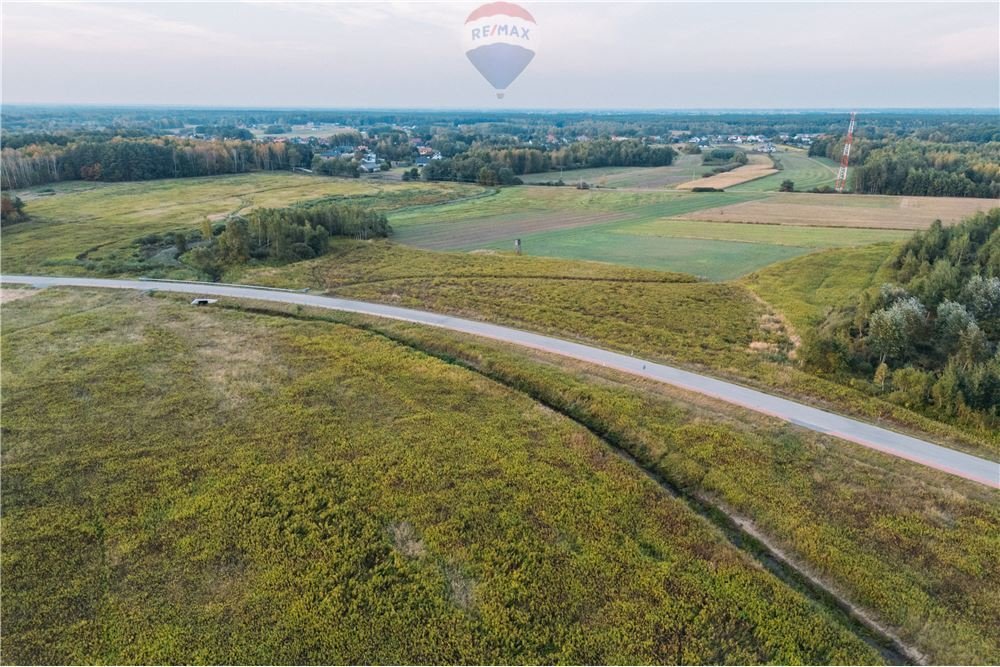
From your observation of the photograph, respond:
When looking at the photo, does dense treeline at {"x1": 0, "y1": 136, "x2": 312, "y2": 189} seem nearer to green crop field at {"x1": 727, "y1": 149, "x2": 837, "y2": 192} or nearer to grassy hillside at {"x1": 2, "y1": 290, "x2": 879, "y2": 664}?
grassy hillside at {"x1": 2, "y1": 290, "x2": 879, "y2": 664}

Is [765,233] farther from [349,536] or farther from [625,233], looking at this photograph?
[349,536]

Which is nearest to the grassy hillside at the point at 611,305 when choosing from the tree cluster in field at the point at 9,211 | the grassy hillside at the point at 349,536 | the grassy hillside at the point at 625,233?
the grassy hillside at the point at 625,233

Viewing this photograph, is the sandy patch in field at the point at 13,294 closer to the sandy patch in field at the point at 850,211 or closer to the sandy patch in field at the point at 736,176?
the sandy patch in field at the point at 850,211

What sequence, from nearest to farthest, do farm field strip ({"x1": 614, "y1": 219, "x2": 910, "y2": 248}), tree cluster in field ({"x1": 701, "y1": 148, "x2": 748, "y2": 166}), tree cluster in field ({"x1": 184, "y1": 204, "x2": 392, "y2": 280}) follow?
tree cluster in field ({"x1": 184, "y1": 204, "x2": 392, "y2": 280}), farm field strip ({"x1": 614, "y1": 219, "x2": 910, "y2": 248}), tree cluster in field ({"x1": 701, "y1": 148, "x2": 748, "y2": 166})

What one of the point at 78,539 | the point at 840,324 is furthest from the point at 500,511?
the point at 840,324

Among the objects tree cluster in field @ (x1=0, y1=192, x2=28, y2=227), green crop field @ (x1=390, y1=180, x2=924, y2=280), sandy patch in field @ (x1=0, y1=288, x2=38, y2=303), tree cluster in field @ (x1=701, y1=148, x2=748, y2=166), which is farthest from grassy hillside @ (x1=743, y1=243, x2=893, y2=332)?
tree cluster in field @ (x1=701, y1=148, x2=748, y2=166)

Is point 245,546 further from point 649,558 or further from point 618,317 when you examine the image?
point 618,317
